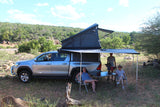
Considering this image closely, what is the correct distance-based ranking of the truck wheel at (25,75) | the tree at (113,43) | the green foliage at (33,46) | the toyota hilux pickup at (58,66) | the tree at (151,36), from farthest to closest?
1. the tree at (113,43)
2. the green foliage at (33,46)
3. the tree at (151,36)
4. the truck wheel at (25,75)
5. the toyota hilux pickup at (58,66)

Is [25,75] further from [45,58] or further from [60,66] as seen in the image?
[60,66]

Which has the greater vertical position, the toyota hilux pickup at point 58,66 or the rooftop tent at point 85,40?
the rooftop tent at point 85,40

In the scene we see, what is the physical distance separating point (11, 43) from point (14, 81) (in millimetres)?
45348

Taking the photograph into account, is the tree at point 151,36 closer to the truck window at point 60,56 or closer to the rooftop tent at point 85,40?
the rooftop tent at point 85,40

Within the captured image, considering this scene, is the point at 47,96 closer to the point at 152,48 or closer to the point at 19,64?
the point at 19,64

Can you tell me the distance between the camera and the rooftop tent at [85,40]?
24.5 ft

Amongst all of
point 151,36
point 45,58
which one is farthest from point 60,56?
point 151,36

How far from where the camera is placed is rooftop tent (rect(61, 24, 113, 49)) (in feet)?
24.5

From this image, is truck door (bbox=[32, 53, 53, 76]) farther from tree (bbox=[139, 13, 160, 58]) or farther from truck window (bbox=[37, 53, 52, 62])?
tree (bbox=[139, 13, 160, 58])

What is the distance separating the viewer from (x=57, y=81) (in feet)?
24.4

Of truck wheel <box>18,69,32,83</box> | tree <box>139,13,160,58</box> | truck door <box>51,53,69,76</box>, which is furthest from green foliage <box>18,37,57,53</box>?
tree <box>139,13,160,58</box>

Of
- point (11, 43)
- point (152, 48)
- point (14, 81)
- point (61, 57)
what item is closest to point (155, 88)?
point (152, 48)

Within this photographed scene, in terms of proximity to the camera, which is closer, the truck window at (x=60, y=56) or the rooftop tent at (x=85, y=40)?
the truck window at (x=60, y=56)

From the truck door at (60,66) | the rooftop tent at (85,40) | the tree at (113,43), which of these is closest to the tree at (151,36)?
the rooftop tent at (85,40)
